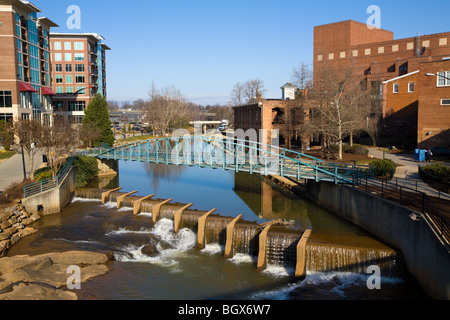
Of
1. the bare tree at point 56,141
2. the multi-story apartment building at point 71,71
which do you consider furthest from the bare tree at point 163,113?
the bare tree at point 56,141

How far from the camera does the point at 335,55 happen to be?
7656 centimetres

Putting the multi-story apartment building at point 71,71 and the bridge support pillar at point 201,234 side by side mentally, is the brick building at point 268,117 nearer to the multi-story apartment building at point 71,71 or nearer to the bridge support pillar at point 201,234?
the bridge support pillar at point 201,234

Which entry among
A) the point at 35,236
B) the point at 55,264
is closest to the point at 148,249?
the point at 55,264

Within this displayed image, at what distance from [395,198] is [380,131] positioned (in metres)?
34.7

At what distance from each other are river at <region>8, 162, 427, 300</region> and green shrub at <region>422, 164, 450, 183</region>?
5.74 meters

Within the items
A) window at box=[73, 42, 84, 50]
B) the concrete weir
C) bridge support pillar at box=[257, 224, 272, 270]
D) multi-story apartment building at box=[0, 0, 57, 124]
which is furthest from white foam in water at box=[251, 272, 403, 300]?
window at box=[73, 42, 84, 50]

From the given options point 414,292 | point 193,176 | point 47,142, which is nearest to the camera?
point 414,292

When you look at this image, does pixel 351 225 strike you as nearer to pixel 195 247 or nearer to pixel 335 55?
pixel 195 247

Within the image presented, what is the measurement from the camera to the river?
51.2 ft

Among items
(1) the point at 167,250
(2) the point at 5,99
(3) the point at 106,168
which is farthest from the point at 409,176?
(2) the point at 5,99

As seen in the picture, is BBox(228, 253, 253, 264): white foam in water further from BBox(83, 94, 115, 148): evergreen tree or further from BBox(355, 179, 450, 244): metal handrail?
BBox(83, 94, 115, 148): evergreen tree

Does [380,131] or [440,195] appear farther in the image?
[380,131]

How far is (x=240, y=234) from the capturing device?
19969 mm
